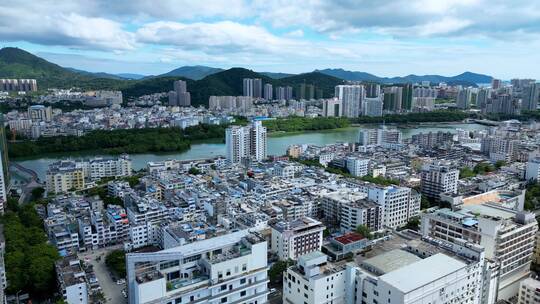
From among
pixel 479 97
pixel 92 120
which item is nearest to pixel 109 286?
pixel 92 120

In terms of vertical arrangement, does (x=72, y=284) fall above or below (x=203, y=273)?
below

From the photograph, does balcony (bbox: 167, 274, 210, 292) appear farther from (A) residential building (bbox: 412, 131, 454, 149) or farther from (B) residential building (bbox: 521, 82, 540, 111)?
(B) residential building (bbox: 521, 82, 540, 111)

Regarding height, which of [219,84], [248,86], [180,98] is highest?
[219,84]

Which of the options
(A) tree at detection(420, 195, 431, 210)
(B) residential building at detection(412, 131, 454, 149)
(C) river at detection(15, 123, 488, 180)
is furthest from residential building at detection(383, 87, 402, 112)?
(A) tree at detection(420, 195, 431, 210)

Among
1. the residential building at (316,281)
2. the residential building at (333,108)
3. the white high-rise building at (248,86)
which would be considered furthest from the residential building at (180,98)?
the residential building at (316,281)

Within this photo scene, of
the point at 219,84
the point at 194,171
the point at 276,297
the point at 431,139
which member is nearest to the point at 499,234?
the point at 276,297

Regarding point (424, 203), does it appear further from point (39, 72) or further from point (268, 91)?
point (39, 72)

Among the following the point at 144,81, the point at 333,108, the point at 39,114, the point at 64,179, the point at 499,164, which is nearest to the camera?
the point at 64,179
